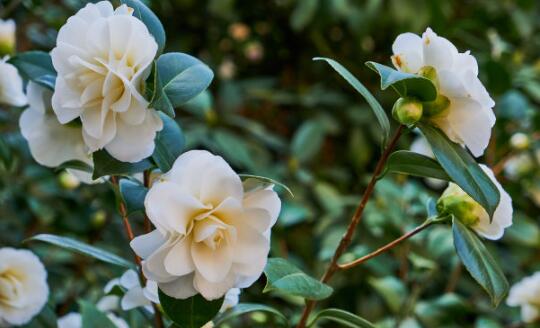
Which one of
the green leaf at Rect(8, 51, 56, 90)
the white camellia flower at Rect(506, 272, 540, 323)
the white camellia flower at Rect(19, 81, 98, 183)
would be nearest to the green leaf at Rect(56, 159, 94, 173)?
the white camellia flower at Rect(19, 81, 98, 183)

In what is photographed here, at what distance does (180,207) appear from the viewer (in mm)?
583

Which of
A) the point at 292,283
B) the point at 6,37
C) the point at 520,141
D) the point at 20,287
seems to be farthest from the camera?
the point at 520,141

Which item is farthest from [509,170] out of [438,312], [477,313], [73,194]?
[73,194]

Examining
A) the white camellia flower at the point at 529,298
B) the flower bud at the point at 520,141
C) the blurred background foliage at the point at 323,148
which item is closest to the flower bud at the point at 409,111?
the blurred background foliage at the point at 323,148

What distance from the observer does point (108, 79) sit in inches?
24.0

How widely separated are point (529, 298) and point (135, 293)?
2.43ft

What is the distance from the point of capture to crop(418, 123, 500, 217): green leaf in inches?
25.0

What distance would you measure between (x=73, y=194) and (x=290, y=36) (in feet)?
3.66

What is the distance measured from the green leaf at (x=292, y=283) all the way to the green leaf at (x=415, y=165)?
0.45 ft

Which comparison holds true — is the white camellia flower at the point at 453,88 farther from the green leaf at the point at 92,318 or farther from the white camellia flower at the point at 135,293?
the green leaf at the point at 92,318

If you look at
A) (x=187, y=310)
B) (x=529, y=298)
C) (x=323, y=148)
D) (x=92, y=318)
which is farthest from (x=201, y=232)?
(x=323, y=148)

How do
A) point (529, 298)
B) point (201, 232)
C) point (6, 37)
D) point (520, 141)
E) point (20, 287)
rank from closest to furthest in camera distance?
point (201, 232), point (20, 287), point (6, 37), point (529, 298), point (520, 141)

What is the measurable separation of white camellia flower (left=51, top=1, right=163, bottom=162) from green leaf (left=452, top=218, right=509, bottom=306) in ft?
1.00

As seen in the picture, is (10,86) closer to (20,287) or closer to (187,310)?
(20,287)
